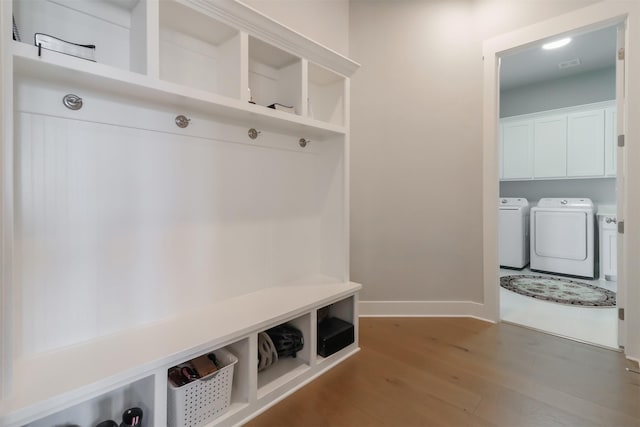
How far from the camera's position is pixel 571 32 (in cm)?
208

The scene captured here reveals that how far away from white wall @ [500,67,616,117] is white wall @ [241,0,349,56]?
3.34 metres

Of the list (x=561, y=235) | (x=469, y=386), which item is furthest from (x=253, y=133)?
(x=561, y=235)

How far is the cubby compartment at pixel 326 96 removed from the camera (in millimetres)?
2035

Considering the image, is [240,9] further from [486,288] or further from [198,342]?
[486,288]

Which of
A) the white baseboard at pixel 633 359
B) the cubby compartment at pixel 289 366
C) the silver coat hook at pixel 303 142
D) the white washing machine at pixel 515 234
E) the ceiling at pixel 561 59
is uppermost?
the ceiling at pixel 561 59

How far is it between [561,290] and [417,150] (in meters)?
2.35

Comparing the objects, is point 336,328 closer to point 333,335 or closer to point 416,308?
point 333,335

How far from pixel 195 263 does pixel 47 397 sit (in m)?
0.74

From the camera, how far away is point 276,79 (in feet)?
6.38

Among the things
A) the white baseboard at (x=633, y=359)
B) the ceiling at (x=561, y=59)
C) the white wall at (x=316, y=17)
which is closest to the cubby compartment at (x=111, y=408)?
the white wall at (x=316, y=17)

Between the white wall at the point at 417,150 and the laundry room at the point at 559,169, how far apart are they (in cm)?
101

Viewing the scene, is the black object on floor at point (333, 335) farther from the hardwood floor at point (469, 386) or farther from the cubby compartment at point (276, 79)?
the cubby compartment at point (276, 79)

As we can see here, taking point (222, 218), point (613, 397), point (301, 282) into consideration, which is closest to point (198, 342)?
point (222, 218)

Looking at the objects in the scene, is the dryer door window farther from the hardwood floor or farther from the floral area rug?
the hardwood floor
